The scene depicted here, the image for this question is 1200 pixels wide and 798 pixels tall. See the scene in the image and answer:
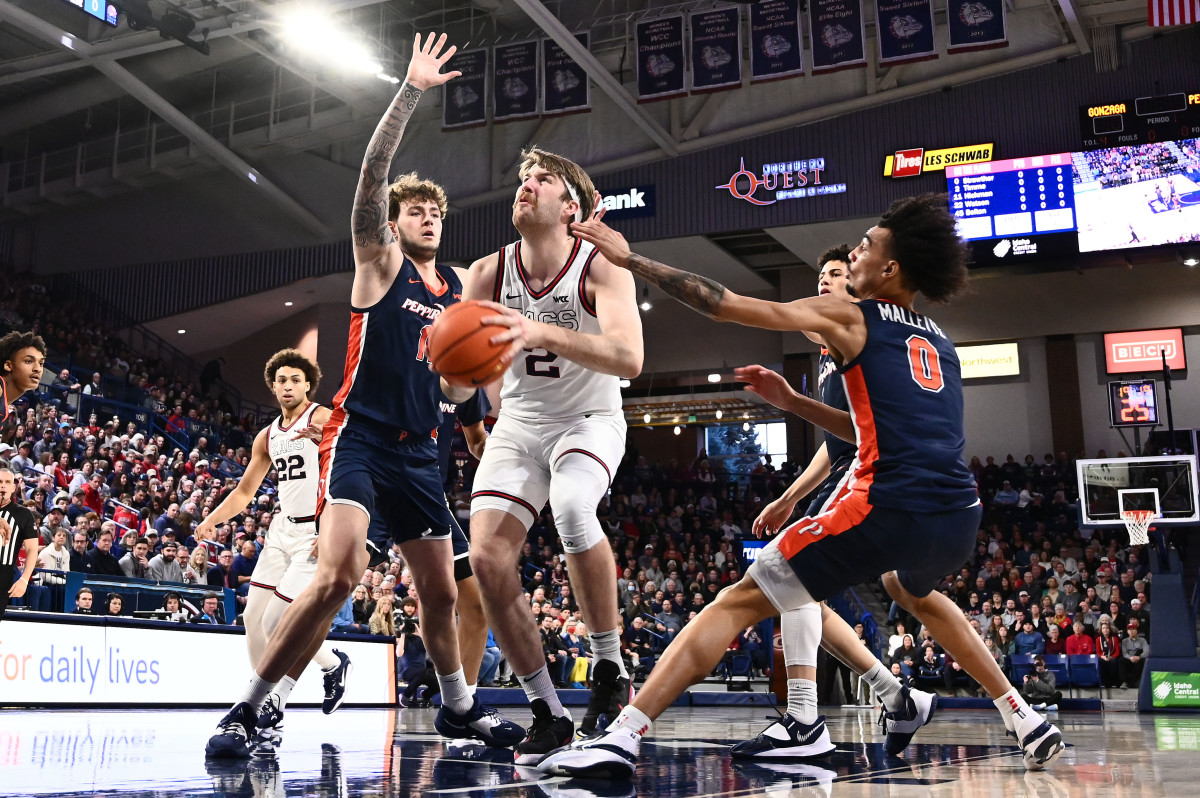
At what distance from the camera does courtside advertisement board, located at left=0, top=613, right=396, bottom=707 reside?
848 cm

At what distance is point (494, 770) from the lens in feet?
11.8

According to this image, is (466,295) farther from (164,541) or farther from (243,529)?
(243,529)

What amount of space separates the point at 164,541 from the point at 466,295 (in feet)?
31.8

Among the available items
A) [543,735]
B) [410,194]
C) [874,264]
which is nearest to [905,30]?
[410,194]

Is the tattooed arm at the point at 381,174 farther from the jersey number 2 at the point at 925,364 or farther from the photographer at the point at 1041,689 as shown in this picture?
the photographer at the point at 1041,689

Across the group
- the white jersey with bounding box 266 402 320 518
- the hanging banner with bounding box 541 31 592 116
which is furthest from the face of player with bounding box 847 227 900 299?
the hanging banner with bounding box 541 31 592 116

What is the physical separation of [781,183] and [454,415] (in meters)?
17.6

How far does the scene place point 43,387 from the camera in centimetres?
1912

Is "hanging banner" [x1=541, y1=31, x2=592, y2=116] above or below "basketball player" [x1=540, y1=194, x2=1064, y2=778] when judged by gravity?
above

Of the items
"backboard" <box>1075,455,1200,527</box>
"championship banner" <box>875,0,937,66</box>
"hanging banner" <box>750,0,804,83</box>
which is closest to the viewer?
"backboard" <box>1075,455,1200,527</box>

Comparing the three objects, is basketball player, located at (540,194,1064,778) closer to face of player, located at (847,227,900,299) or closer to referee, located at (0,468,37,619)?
face of player, located at (847,227,900,299)

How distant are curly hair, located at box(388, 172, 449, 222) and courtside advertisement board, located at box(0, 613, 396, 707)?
18.8 ft

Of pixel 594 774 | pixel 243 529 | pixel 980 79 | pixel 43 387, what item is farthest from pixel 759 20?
pixel 594 774

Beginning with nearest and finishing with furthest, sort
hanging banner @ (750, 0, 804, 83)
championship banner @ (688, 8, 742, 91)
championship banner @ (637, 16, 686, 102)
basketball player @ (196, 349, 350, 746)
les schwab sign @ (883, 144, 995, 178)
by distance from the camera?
basketball player @ (196, 349, 350, 746) < hanging banner @ (750, 0, 804, 83) < championship banner @ (688, 8, 742, 91) < championship banner @ (637, 16, 686, 102) < les schwab sign @ (883, 144, 995, 178)
